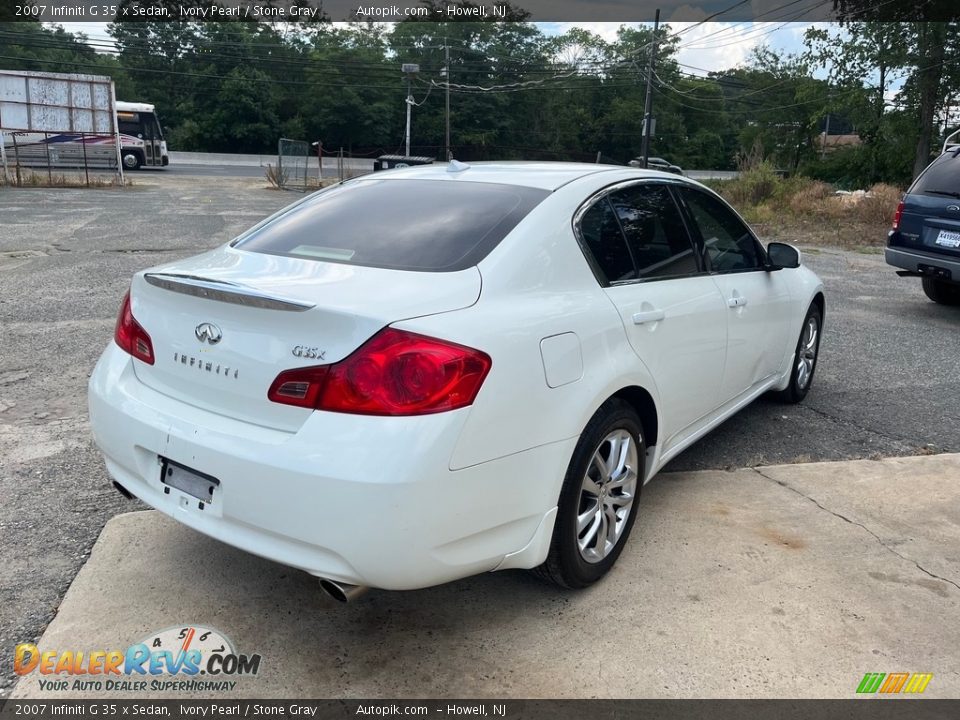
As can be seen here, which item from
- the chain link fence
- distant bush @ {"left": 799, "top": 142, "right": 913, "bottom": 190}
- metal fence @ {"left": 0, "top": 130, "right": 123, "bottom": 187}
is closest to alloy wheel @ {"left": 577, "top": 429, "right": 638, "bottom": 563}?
metal fence @ {"left": 0, "top": 130, "right": 123, "bottom": 187}

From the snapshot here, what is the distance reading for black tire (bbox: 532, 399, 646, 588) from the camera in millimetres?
2709

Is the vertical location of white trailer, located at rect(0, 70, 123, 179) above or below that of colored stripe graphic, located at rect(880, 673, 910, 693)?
above

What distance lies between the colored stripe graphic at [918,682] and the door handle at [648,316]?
1.53 m

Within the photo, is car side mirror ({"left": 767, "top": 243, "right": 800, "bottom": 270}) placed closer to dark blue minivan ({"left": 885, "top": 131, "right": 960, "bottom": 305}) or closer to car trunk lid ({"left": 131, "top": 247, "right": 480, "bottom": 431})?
car trunk lid ({"left": 131, "top": 247, "right": 480, "bottom": 431})

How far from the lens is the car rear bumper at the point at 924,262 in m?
7.80

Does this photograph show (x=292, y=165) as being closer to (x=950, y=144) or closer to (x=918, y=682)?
(x=950, y=144)

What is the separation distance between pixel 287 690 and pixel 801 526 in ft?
7.77

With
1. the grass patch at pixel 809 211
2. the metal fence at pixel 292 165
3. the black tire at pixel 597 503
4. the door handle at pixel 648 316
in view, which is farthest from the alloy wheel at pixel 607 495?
the metal fence at pixel 292 165

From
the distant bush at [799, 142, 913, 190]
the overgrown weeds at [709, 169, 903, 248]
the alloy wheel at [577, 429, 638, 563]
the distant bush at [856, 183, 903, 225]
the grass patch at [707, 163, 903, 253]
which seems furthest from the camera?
the distant bush at [799, 142, 913, 190]

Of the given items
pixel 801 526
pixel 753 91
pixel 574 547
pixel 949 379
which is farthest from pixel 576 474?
pixel 753 91

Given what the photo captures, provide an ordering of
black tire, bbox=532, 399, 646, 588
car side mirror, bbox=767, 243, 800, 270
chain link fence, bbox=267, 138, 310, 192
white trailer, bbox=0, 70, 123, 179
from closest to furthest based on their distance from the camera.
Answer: black tire, bbox=532, 399, 646, 588, car side mirror, bbox=767, 243, 800, 270, white trailer, bbox=0, 70, 123, 179, chain link fence, bbox=267, 138, 310, 192

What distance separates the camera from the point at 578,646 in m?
2.65

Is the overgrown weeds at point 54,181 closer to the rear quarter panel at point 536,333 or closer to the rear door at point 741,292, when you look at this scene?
the rear door at point 741,292

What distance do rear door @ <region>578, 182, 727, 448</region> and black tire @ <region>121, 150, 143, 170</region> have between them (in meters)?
39.2
